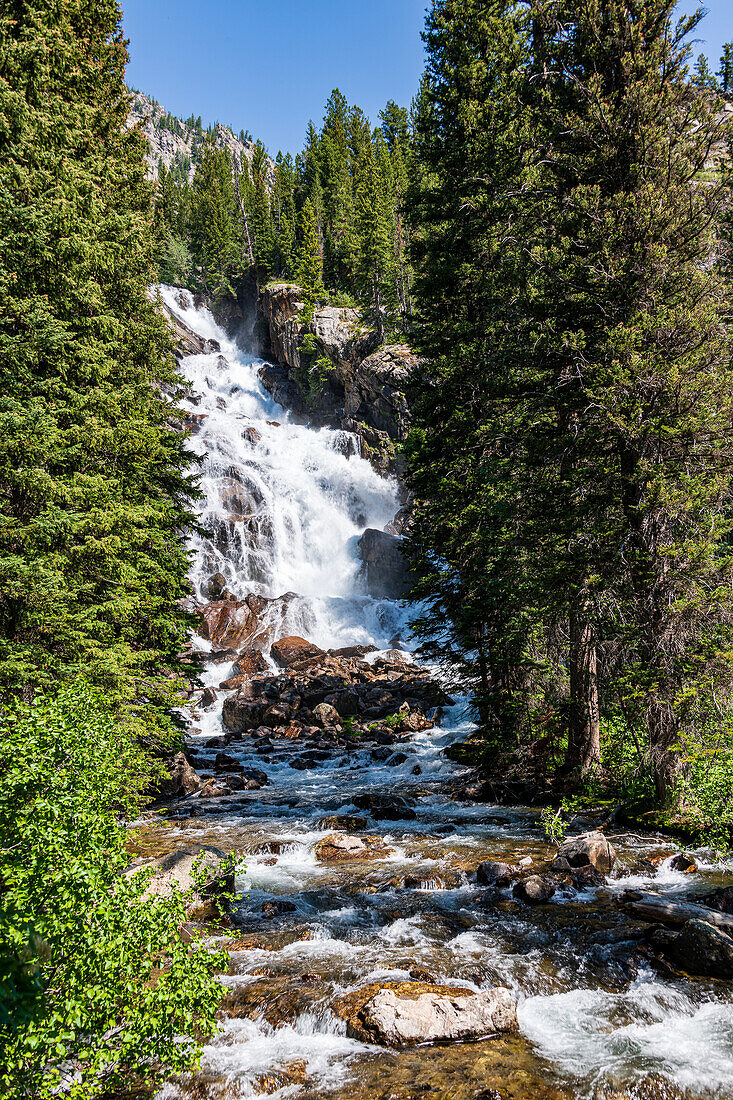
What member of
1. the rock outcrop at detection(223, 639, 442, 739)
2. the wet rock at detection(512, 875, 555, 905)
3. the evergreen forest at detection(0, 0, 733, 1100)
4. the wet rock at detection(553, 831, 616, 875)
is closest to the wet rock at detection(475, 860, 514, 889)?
the wet rock at detection(512, 875, 555, 905)

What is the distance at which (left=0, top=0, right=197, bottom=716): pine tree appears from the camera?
9.34 m

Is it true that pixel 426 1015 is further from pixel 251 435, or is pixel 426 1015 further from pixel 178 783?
pixel 251 435

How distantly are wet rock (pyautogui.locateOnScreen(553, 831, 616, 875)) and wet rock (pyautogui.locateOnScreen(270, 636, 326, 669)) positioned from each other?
22.2 metres

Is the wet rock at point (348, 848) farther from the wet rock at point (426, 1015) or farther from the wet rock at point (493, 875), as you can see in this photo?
the wet rock at point (426, 1015)

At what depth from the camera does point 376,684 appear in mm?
28016

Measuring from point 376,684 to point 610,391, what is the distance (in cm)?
2110

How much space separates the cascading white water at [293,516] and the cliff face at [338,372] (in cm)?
198

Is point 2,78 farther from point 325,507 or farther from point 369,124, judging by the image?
point 369,124

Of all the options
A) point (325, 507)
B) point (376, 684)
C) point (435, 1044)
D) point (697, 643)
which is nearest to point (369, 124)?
point (325, 507)

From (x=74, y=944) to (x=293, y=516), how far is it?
40.2 m

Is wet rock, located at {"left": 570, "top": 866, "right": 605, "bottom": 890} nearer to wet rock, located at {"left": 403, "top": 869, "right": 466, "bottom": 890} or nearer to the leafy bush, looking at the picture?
wet rock, located at {"left": 403, "top": 869, "right": 466, "bottom": 890}

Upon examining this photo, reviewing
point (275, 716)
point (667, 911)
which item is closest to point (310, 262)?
point (275, 716)

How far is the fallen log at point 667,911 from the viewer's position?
6.78 metres

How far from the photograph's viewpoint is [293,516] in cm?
4347
